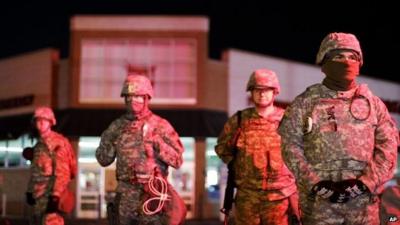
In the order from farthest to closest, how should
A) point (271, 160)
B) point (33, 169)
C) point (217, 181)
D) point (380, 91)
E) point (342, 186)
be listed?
1. point (380, 91)
2. point (217, 181)
3. point (33, 169)
4. point (271, 160)
5. point (342, 186)

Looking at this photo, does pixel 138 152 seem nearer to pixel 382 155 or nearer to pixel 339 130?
pixel 339 130

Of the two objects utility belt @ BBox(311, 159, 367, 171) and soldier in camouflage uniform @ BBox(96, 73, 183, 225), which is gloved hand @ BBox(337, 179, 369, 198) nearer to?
utility belt @ BBox(311, 159, 367, 171)

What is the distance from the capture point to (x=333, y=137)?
15.3 ft

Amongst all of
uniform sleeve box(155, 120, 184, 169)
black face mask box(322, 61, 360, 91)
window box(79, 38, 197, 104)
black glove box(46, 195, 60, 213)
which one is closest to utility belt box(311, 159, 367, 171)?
black face mask box(322, 61, 360, 91)

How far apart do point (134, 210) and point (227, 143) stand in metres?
1.10

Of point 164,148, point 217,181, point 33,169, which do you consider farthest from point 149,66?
point 164,148

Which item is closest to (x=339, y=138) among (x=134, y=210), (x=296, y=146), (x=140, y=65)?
(x=296, y=146)

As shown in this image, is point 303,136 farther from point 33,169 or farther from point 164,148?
point 33,169

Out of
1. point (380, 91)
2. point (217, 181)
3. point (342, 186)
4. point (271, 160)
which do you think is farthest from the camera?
point (380, 91)

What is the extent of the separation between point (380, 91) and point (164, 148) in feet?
88.0

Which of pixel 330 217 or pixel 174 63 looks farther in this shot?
pixel 174 63

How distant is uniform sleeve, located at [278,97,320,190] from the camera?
461 centimetres

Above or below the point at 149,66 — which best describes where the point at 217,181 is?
below

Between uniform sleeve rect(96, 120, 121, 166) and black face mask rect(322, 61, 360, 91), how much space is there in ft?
9.72
